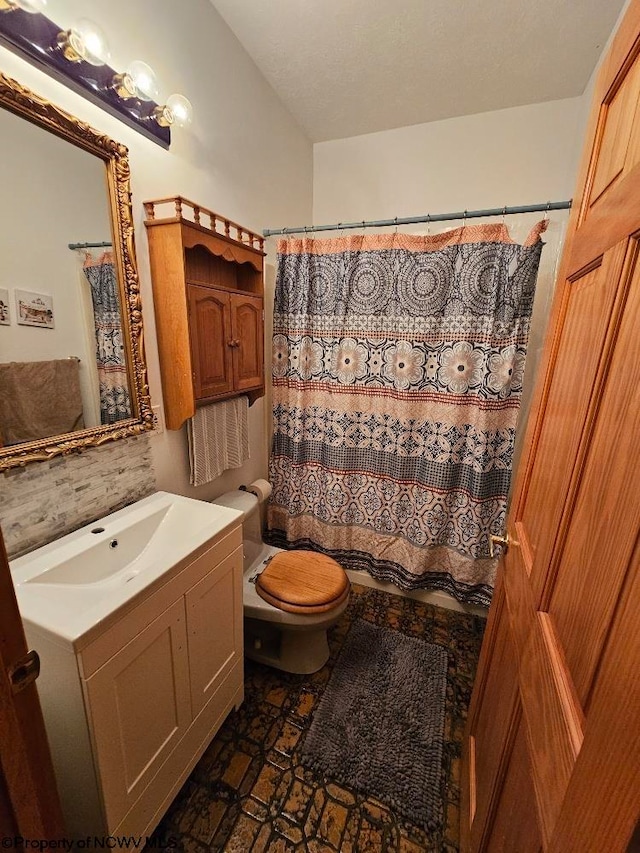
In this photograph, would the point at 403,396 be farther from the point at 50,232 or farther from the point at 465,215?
the point at 50,232

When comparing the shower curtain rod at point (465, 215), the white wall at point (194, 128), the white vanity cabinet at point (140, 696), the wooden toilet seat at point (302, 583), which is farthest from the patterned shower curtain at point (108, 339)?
the shower curtain rod at point (465, 215)

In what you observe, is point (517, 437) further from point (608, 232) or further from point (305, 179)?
point (305, 179)

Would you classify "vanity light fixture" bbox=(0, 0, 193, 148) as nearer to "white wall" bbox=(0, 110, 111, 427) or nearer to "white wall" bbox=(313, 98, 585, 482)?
"white wall" bbox=(0, 110, 111, 427)

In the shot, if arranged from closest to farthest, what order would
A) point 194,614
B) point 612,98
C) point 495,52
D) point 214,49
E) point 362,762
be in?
point 612,98 → point 194,614 → point 362,762 → point 214,49 → point 495,52

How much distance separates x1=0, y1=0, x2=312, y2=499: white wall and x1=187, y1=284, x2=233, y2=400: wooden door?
0.15 metres

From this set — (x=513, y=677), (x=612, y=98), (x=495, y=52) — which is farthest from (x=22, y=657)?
(x=495, y=52)

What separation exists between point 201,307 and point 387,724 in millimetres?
1811

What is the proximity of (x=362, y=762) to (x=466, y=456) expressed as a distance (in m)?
1.32

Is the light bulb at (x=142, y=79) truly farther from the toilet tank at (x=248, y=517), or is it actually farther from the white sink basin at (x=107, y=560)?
the toilet tank at (x=248, y=517)

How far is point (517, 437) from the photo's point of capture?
70.2 inches

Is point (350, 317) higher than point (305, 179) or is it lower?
lower

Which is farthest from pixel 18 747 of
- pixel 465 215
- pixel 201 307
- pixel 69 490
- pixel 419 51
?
pixel 419 51

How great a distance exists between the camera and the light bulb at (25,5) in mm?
807

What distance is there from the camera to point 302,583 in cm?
153
